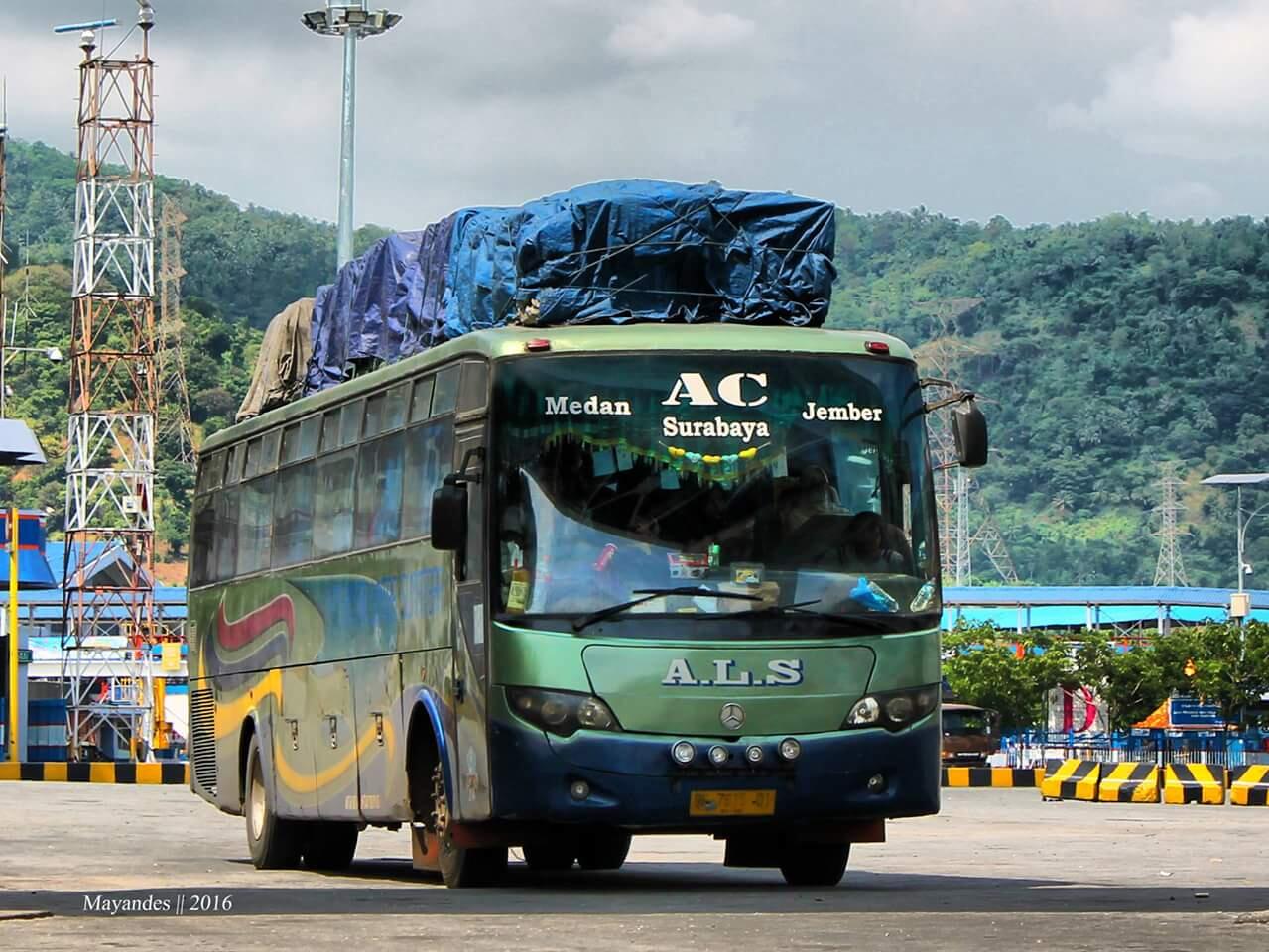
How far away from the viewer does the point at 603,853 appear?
18.3 metres

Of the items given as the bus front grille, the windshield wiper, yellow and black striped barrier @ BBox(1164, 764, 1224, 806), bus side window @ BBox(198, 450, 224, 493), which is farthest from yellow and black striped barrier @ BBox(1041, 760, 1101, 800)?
the windshield wiper

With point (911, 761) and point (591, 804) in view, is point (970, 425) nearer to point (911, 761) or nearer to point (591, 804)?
point (911, 761)

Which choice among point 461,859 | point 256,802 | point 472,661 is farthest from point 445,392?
point 256,802

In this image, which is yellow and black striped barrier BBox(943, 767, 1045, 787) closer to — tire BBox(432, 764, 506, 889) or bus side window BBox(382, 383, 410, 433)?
bus side window BBox(382, 383, 410, 433)

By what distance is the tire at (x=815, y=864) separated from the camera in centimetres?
1578

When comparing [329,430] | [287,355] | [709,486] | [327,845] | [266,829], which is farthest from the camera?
[287,355]

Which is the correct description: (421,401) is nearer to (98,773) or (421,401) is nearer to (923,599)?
(923,599)

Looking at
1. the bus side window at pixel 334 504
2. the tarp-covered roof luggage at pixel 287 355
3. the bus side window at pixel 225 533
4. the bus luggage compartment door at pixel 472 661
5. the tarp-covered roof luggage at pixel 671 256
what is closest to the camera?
the bus luggage compartment door at pixel 472 661

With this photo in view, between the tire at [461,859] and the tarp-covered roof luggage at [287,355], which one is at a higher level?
the tarp-covered roof luggage at [287,355]

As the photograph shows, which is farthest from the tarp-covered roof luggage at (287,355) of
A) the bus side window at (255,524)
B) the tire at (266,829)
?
the tire at (266,829)

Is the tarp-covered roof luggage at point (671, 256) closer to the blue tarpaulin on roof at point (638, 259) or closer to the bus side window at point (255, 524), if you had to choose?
the blue tarpaulin on roof at point (638, 259)

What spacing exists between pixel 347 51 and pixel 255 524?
15611mm

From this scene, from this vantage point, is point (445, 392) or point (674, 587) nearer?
point (674, 587)

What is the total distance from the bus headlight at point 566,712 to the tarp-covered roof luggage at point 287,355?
646 cm
